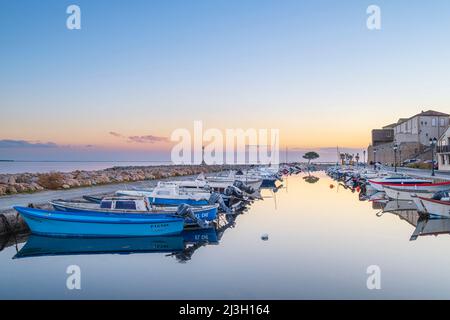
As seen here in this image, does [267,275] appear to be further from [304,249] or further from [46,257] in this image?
[46,257]

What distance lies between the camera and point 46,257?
14984 millimetres

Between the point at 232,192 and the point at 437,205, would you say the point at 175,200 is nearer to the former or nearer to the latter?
the point at 232,192

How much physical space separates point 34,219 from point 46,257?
3150mm

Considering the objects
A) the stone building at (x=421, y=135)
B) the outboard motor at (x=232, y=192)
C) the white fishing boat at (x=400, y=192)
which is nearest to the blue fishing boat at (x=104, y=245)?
the outboard motor at (x=232, y=192)

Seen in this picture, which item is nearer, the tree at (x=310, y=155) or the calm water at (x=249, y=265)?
the calm water at (x=249, y=265)

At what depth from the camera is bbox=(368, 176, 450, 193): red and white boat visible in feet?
96.4

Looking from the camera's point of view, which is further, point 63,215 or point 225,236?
point 225,236

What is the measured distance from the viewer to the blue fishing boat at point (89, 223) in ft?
56.7

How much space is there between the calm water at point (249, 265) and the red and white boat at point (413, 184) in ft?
29.7

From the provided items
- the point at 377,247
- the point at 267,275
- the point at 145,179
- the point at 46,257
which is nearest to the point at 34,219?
the point at 46,257

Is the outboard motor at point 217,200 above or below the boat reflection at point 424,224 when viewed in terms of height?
above

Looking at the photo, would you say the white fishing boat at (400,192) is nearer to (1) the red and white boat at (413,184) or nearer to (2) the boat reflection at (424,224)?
(1) the red and white boat at (413,184)

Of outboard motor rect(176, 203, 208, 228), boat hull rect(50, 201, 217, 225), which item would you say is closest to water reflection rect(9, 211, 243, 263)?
outboard motor rect(176, 203, 208, 228)
